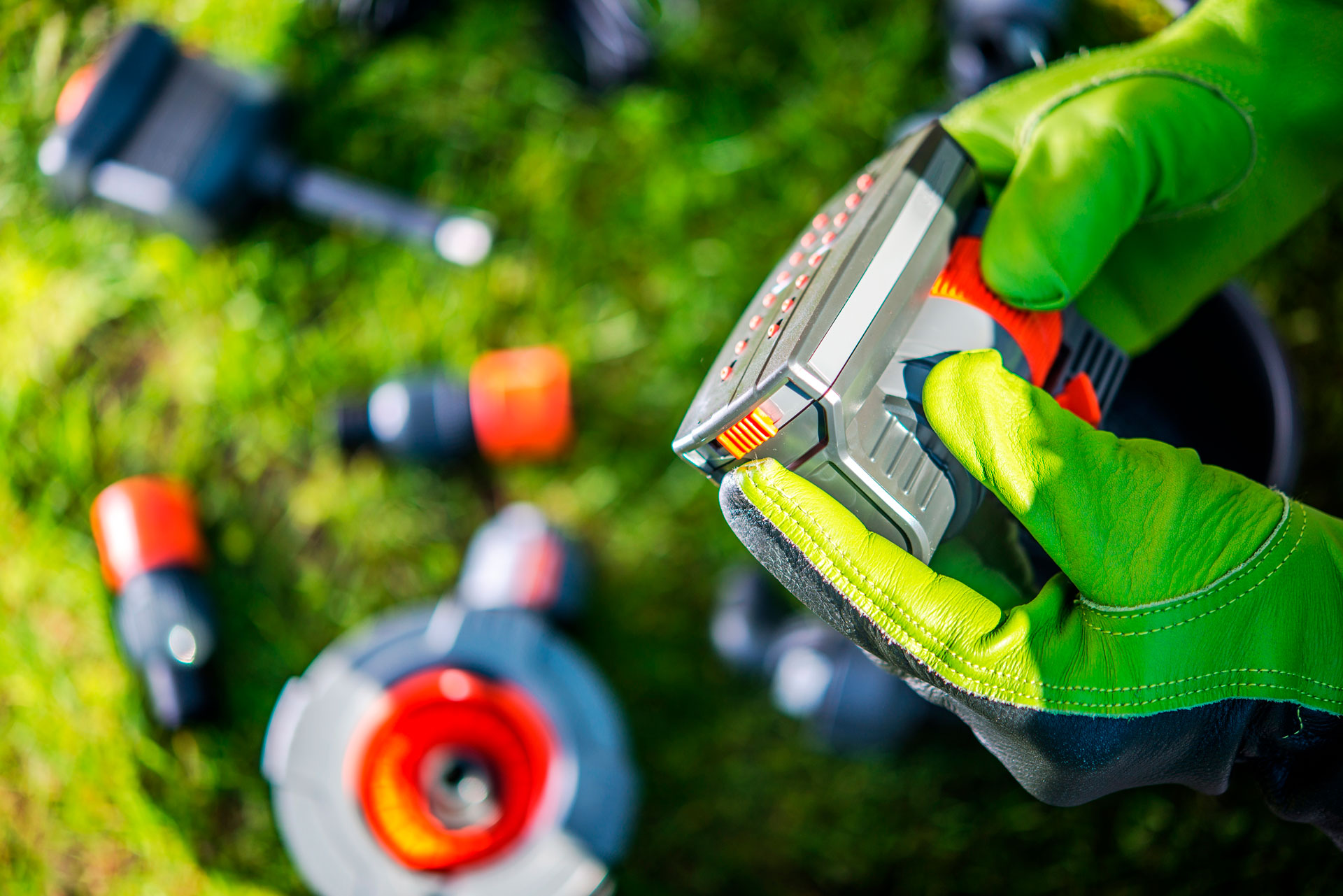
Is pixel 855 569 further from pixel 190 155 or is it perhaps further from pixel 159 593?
pixel 190 155

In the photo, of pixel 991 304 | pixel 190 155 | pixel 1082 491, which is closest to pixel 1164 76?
pixel 991 304

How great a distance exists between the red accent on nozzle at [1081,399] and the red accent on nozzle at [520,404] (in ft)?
2.39

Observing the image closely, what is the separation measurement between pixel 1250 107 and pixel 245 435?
143 centimetres

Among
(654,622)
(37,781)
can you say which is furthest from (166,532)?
(654,622)

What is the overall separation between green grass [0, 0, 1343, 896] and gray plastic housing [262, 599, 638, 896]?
0.27 m

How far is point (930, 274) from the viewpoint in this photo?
72cm

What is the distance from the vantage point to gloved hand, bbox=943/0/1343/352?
763 millimetres

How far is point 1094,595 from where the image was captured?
2.22 ft

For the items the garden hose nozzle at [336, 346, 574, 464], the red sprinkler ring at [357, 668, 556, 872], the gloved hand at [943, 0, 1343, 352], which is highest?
the gloved hand at [943, 0, 1343, 352]

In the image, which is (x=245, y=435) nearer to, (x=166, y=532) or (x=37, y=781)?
(x=166, y=532)

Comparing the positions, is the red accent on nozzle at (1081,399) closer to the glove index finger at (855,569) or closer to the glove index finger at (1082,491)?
the glove index finger at (1082,491)

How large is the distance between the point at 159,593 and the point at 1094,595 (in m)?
1.24

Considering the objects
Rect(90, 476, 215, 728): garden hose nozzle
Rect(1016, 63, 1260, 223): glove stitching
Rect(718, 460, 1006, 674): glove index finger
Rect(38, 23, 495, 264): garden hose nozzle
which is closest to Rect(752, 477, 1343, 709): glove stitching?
Rect(718, 460, 1006, 674): glove index finger

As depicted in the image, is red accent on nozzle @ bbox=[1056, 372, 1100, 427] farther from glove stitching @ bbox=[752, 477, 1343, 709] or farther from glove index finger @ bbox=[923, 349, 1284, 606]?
glove stitching @ bbox=[752, 477, 1343, 709]
